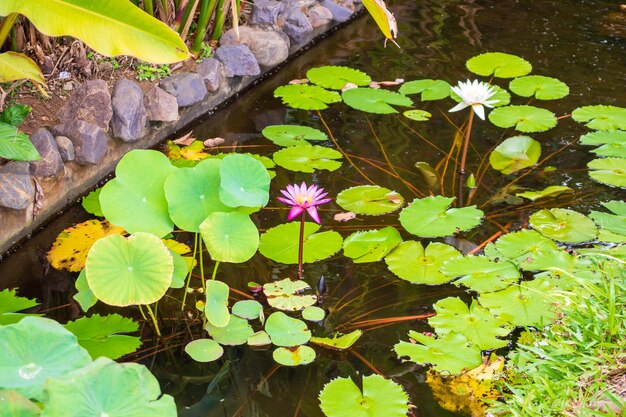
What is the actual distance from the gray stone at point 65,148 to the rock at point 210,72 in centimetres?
84

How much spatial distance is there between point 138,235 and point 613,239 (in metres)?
1.59

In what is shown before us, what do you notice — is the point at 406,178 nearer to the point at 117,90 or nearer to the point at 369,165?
the point at 369,165

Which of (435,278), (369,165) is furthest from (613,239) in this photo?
(369,165)

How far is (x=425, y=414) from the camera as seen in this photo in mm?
2023

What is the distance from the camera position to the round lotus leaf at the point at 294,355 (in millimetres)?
2146

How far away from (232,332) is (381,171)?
1138mm

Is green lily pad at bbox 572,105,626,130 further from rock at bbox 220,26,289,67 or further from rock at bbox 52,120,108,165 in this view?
rock at bbox 52,120,108,165

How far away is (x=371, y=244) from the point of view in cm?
262

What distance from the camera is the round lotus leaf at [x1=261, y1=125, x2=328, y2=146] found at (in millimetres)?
3215

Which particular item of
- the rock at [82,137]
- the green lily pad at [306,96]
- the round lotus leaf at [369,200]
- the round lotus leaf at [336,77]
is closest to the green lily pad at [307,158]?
the round lotus leaf at [369,200]

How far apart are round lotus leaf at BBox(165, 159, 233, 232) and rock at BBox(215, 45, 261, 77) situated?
1.38m

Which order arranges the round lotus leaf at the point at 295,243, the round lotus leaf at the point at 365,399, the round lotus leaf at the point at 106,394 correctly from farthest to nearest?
the round lotus leaf at the point at 295,243 < the round lotus leaf at the point at 365,399 < the round lotus leaf at the point at 106,394

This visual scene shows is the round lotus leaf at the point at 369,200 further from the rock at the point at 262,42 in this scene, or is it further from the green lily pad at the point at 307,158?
the rock at the point at 262,42

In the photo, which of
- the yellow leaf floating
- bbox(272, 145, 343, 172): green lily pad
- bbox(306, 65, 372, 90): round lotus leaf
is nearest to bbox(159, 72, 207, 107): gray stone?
bbox(272, 145, 343, 172): green lily pad
